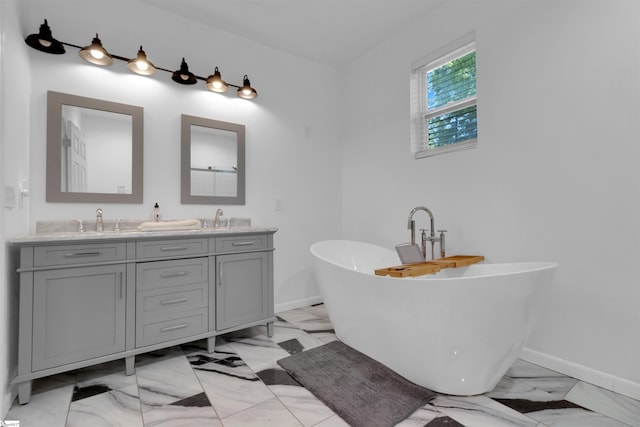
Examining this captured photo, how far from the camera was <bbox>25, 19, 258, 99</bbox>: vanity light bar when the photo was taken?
193 cm

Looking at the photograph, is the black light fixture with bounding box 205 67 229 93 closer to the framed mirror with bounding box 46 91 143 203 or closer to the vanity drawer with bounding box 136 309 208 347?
the framed mirror with bounding box 46 91 143 203

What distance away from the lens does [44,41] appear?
1.94 m

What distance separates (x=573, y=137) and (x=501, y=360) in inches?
54.1

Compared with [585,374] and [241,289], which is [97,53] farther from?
[585,374]

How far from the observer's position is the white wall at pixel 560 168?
163 cm

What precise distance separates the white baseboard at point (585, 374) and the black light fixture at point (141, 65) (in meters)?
3.37

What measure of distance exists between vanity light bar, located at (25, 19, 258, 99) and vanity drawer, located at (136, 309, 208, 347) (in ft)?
6.02

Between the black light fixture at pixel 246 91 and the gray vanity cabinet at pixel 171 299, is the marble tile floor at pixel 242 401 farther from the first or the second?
the black light fixture at pixel 246 91

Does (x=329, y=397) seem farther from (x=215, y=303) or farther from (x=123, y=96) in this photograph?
(x=123, y=96)

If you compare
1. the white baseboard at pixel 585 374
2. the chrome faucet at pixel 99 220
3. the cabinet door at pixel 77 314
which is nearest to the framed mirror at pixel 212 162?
the chrome faucet at pixel 99 220

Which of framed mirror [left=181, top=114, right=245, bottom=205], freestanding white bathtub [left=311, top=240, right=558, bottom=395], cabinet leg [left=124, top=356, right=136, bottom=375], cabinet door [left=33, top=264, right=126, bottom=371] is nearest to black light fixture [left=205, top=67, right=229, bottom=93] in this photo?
framed mirror [left=181, top=114, right=245, bottom=205]

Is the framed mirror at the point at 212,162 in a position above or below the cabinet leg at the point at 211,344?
above

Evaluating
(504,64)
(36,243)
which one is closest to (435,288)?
(504,64)

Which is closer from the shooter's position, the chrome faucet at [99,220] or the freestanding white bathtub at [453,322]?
the freestanding white bathtub at [453,322]
